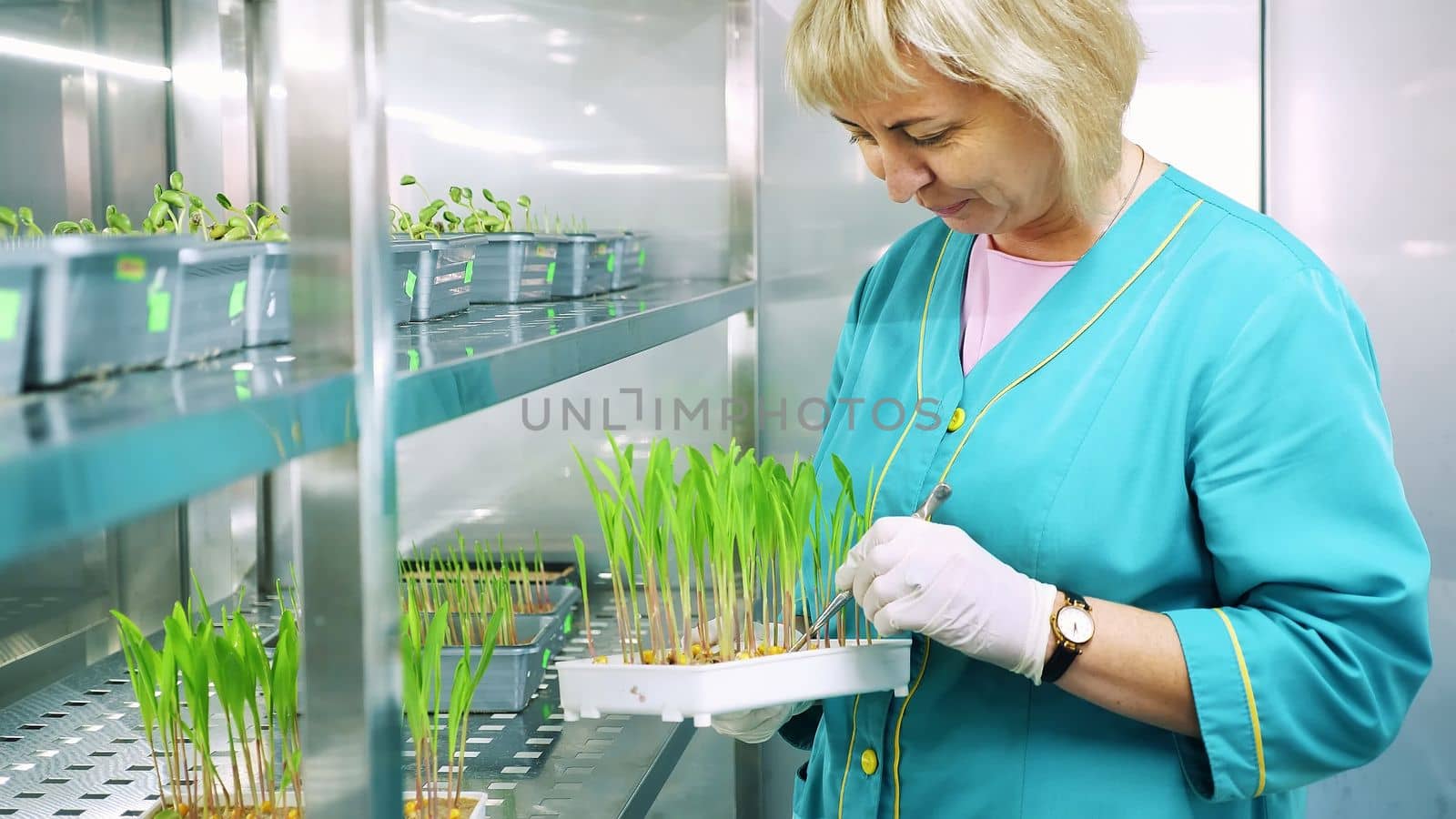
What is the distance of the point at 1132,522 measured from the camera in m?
1.05

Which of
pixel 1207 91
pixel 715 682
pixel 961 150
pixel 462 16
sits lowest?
pixel 715 682

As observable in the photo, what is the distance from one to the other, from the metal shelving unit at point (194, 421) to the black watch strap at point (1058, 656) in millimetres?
463

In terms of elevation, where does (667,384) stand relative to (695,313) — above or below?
below

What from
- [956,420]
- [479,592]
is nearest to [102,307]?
[956,420]

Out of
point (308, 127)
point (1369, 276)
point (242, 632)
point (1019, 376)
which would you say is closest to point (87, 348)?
point (308, 127)

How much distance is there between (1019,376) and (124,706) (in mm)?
1108

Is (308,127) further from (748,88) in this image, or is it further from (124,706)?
(748,88)

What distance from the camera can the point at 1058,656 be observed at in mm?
1003

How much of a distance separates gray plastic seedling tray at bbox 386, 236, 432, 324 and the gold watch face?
643 mm

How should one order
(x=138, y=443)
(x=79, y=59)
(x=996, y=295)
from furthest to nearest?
1. (x=79, y=59)
2. (x=996, y=295)
3. (x=138, y=443)

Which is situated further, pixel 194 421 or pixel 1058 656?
pixel 1058 656

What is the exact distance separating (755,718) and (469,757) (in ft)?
1.29

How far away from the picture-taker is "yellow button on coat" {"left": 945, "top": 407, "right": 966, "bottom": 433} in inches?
45.7

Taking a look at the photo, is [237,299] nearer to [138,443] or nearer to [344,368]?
[344,368]
